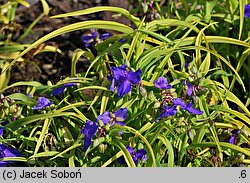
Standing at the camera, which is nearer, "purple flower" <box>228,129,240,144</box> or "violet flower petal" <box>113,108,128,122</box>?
"violet flower petal" <box>113,108,128,122</box>

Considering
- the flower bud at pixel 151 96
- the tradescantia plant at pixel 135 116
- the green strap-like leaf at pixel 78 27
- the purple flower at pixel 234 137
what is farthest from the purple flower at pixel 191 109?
the green strap-like leaf at pixel 78 27

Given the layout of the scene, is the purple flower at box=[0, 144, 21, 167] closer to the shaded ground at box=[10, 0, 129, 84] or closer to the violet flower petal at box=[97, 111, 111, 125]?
the violet flower petal at box=[97, 111, 111, 125]

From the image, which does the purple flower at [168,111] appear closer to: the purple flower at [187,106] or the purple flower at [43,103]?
the purple flower at [187,106]

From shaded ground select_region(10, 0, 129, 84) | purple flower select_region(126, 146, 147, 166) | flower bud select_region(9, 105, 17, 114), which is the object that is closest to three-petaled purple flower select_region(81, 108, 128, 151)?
purple flower select_region(126, 146, 147, 166)

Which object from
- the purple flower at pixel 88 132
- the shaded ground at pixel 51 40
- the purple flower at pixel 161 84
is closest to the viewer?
the purple flower at pixel 88 132

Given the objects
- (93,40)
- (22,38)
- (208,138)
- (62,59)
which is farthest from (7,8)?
(208,138)

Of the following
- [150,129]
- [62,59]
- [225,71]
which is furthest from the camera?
[62,59]

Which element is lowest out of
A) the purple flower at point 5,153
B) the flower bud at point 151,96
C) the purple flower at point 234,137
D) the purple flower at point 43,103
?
the purple flower at point 5,153
